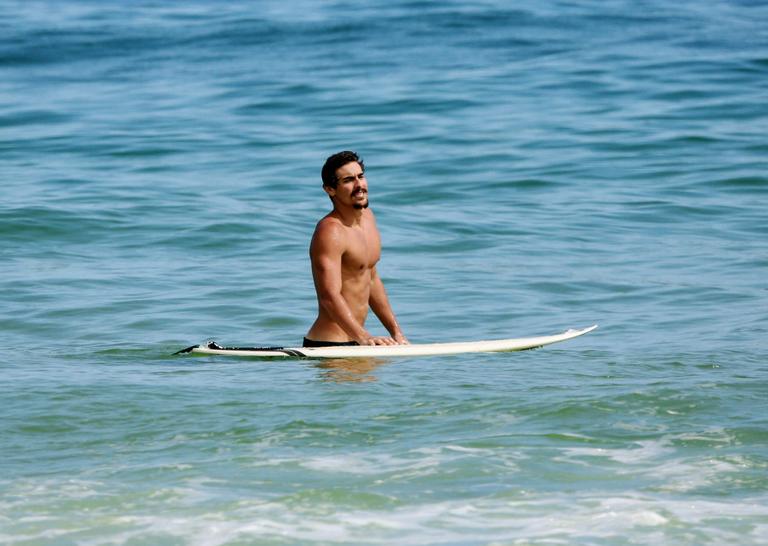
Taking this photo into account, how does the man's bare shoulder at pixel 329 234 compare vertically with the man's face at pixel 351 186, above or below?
below

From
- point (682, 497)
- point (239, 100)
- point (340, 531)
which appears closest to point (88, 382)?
point (340, 531)

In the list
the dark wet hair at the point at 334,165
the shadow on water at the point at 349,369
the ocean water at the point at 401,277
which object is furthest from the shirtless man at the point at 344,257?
the ocean water at the point at 401,277

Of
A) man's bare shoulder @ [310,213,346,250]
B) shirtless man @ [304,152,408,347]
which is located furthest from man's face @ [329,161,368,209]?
man's bare shoulder @ [310,213,346,250]

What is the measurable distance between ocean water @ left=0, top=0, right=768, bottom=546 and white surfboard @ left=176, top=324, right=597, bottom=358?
8 cm

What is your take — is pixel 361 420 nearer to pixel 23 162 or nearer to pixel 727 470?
pixel 727 470

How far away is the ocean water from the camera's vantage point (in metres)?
5.67

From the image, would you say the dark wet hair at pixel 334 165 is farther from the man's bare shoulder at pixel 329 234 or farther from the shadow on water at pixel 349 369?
the shadow on water at pixel 349 369

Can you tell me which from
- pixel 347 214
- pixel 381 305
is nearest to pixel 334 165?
pixel 347 214

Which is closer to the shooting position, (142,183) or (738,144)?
(142,183)

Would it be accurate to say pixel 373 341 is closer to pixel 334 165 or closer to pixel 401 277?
pixel 334 165

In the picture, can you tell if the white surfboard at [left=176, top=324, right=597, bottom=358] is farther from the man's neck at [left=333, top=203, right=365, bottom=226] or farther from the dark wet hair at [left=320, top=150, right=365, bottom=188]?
the dark wet hair at [left=320, top=150, right=365, bottom=188]

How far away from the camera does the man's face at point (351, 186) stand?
7.78 metres

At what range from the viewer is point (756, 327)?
931 centimetres

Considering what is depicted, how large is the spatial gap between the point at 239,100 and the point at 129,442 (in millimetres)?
15680
